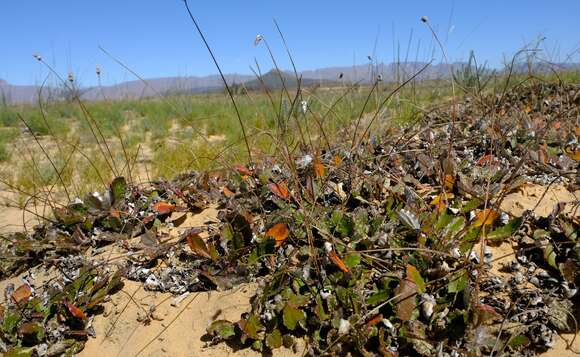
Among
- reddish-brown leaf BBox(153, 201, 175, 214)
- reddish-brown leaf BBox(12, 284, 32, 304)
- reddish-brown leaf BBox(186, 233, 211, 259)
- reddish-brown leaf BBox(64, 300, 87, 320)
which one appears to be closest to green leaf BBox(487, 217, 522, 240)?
reddish-brown leaf BBox(186, 233, 211, 259)

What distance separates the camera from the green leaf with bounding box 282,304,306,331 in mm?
1682

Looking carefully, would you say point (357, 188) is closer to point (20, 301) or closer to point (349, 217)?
point (349, 217)

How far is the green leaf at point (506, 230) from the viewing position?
1906mm

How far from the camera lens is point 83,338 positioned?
191 centimetres

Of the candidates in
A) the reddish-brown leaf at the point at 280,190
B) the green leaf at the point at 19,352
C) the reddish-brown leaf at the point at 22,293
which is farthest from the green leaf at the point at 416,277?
the reddish-brown leaf at the point at 22,293

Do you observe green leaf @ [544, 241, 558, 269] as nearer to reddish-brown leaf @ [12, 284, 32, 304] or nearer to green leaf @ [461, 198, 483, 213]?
green leaf @ [461, 198, 483, 213]

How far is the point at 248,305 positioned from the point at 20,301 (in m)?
1.07

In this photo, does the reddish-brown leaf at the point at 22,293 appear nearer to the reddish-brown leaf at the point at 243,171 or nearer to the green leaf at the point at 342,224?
the reddish-brown leaf at the point at 243,171

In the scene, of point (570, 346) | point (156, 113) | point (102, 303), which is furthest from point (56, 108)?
point (570, 346)

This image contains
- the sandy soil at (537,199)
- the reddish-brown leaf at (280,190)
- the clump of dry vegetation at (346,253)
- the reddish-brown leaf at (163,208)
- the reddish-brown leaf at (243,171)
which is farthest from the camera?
the reddish-brown leaf at (243,171)

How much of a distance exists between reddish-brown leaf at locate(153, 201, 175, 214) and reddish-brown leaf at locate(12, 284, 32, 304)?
71 cm

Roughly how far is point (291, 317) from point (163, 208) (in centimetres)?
112

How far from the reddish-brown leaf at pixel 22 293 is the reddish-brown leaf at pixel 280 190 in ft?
4.05

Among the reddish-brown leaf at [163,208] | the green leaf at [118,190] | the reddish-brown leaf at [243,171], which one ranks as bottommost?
the reddish-brown leaf at [163,208]
